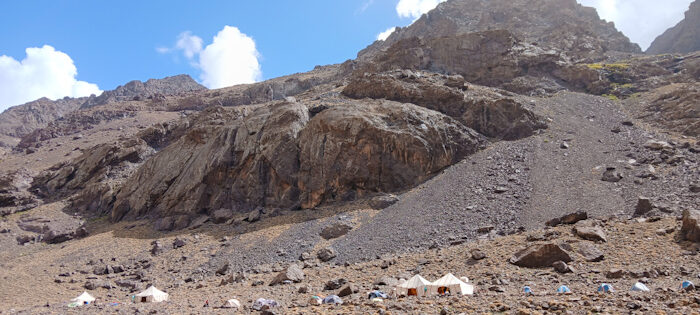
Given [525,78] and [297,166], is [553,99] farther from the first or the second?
[297,166]

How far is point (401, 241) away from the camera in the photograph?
22.6m

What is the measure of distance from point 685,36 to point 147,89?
18699cm

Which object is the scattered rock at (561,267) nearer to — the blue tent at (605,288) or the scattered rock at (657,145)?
the blue tent at (605,288)

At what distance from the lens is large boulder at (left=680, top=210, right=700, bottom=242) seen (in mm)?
14741

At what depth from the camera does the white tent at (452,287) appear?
13740 millimetres

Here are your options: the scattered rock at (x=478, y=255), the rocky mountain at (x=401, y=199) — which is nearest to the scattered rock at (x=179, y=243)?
the rocky mountain at (x=401, y=199)

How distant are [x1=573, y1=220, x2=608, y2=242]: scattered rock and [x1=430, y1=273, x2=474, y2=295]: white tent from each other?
6558 millimetres

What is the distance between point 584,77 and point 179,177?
54085 mm

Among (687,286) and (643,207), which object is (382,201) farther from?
(687,286)

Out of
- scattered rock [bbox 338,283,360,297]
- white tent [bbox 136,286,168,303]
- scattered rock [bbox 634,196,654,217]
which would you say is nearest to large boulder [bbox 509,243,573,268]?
scattered rock [bbox 338,283,360,297]

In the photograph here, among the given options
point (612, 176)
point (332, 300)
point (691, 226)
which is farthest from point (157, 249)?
point (612, 176)

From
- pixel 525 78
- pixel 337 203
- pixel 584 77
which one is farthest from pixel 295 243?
pixel 584 77

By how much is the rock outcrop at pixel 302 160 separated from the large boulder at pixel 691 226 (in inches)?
677

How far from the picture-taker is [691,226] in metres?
15.0
